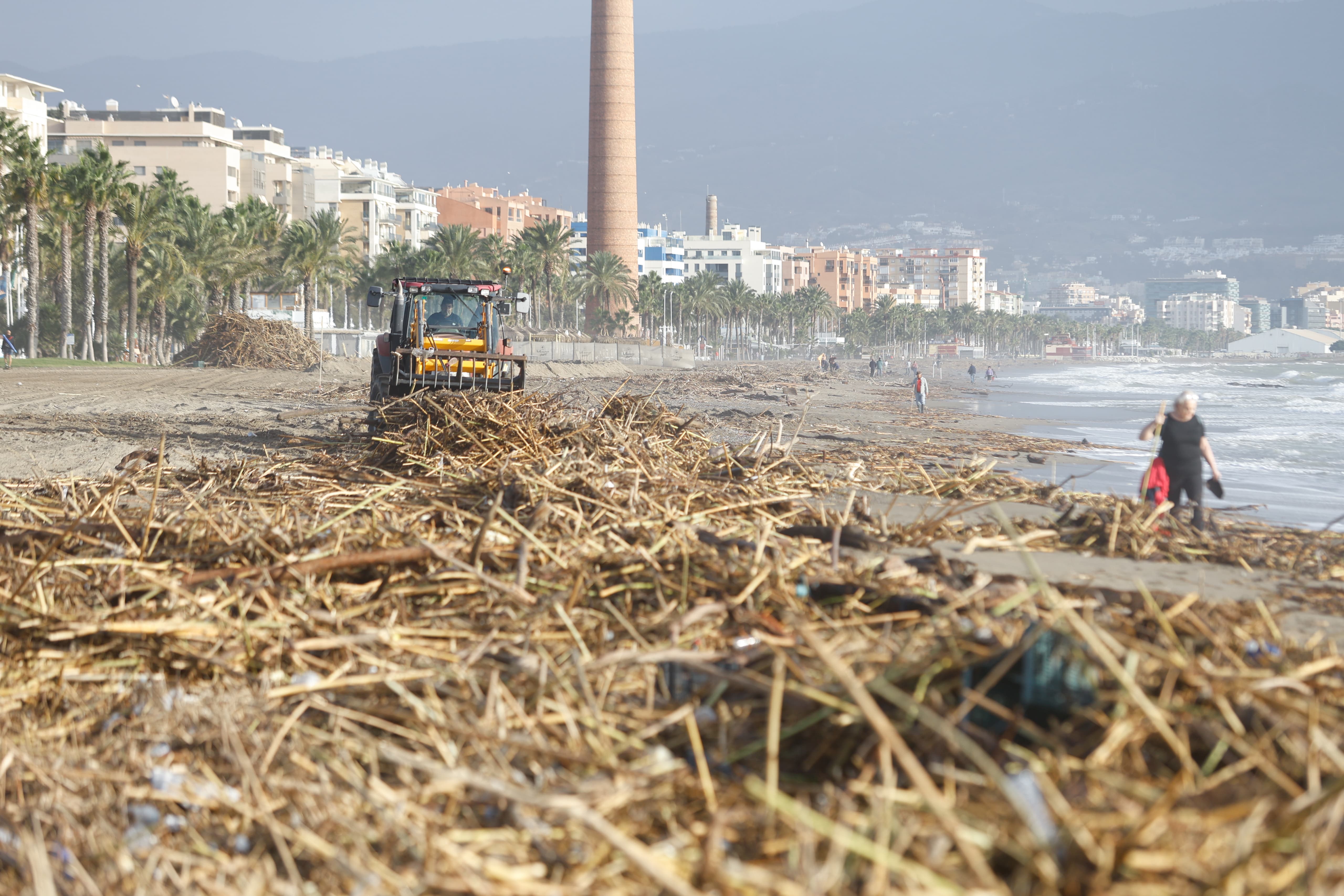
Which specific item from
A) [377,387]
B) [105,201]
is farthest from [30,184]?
[377,387]

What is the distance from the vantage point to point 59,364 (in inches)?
1592

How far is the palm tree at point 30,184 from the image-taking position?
135 feet

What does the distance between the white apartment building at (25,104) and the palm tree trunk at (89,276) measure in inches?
1537

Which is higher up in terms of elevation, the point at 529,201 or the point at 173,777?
the point at 529,201

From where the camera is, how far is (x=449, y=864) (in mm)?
2541

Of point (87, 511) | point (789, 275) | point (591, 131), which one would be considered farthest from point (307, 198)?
point (87, 511)

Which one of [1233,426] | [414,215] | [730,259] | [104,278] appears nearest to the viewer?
[1233,426]

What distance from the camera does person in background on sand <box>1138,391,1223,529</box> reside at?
8508 mm

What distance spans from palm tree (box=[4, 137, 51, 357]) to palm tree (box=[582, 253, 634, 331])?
162ft

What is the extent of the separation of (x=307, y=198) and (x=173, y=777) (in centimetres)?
10336

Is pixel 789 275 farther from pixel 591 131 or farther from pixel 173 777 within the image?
pixel 173 777

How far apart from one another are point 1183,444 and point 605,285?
270ft

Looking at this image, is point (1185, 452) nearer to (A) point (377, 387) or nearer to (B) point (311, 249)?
(A) point (377, 387)

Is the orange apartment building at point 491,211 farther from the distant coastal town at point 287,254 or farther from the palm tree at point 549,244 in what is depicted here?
the palm tree at point 549,244
